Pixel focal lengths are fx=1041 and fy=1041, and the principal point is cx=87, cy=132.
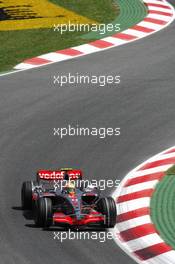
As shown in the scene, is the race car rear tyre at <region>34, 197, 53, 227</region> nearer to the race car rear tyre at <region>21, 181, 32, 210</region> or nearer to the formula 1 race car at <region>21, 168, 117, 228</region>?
the formula 1 race car at <region>21, 168, 117, 228</region>

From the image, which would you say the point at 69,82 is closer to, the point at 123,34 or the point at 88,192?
the point at 123,34

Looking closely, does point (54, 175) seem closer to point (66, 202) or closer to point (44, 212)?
point (66, 202)

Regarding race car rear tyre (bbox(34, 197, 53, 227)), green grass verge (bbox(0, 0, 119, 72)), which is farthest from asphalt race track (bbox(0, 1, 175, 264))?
green grass verge (bbox(0, 0, 119, 72))

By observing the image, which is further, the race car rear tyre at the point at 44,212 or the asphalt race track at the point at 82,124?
the race car rear tyre at the point at 44,212

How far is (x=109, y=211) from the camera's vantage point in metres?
22.7

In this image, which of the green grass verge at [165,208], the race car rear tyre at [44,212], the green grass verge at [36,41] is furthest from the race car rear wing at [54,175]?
the green grass verge at [36,41]

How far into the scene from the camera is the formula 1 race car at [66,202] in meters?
22.7

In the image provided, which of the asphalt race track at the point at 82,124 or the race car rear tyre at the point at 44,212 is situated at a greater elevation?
the race car rear tyre at the point at 44,212

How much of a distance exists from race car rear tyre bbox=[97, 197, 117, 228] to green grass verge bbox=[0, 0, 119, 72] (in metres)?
12.7

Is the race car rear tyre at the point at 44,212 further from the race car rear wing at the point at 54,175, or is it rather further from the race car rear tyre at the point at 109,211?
the race car rear wing at the point at 54,175

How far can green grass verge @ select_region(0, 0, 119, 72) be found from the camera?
1415 inches

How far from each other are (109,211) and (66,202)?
3.73 feet

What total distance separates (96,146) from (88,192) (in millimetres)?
5066

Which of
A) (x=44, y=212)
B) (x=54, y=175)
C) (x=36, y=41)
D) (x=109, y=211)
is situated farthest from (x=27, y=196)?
(x=36, y=41)
